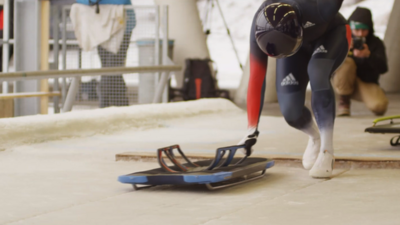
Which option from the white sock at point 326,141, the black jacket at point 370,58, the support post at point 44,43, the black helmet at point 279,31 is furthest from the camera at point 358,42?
the black helmet at point 279,31

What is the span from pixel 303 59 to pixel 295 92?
0.27 metres

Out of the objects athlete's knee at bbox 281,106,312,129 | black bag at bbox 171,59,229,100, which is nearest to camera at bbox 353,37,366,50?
black bag at bbox 171,59,229,100

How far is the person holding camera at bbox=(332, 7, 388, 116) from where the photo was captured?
9.60 metres

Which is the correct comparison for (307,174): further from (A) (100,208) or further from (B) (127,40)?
(B) (127,40)

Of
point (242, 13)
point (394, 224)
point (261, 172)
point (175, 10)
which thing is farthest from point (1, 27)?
point (242, 13)

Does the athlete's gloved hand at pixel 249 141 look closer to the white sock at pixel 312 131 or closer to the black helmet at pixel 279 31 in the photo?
the white sock at pixel 312 131

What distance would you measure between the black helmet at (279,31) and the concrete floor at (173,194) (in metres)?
0.86

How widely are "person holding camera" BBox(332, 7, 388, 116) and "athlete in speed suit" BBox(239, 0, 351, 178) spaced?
5083mm

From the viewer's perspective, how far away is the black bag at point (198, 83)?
13.3m

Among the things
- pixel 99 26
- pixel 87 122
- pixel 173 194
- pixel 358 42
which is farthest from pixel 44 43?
pixel 173 194

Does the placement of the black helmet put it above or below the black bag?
above

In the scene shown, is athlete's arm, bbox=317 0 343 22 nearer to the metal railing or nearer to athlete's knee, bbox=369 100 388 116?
the metal railing

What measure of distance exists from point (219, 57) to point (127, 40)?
23480 mm

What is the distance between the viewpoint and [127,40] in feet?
31.8
